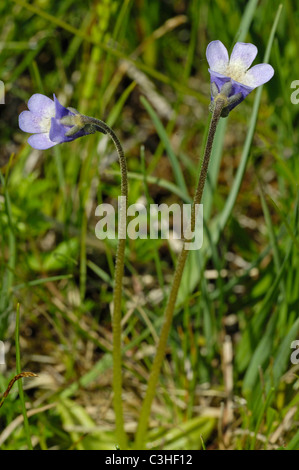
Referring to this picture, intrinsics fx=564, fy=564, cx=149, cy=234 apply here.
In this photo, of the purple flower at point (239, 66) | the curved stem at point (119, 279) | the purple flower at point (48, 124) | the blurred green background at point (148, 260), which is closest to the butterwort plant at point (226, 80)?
the purple flower at point (239, 66)

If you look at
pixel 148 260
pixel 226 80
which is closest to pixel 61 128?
pixel 226 80

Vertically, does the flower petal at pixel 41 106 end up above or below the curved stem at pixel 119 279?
above

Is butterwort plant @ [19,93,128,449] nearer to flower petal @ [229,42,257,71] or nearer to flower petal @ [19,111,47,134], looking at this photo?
flower petal @ [19,111,47,134]

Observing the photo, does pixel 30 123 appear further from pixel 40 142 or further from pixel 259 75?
pixel 259 75

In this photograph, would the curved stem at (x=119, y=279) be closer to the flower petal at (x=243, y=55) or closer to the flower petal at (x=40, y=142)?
the flower petal at (x=40, y=142)

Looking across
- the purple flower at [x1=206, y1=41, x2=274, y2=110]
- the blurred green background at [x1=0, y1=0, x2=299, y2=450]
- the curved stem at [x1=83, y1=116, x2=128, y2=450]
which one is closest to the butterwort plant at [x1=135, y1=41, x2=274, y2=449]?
the purple flower at [x1=206, y1=41, x2=274, y2=110]
